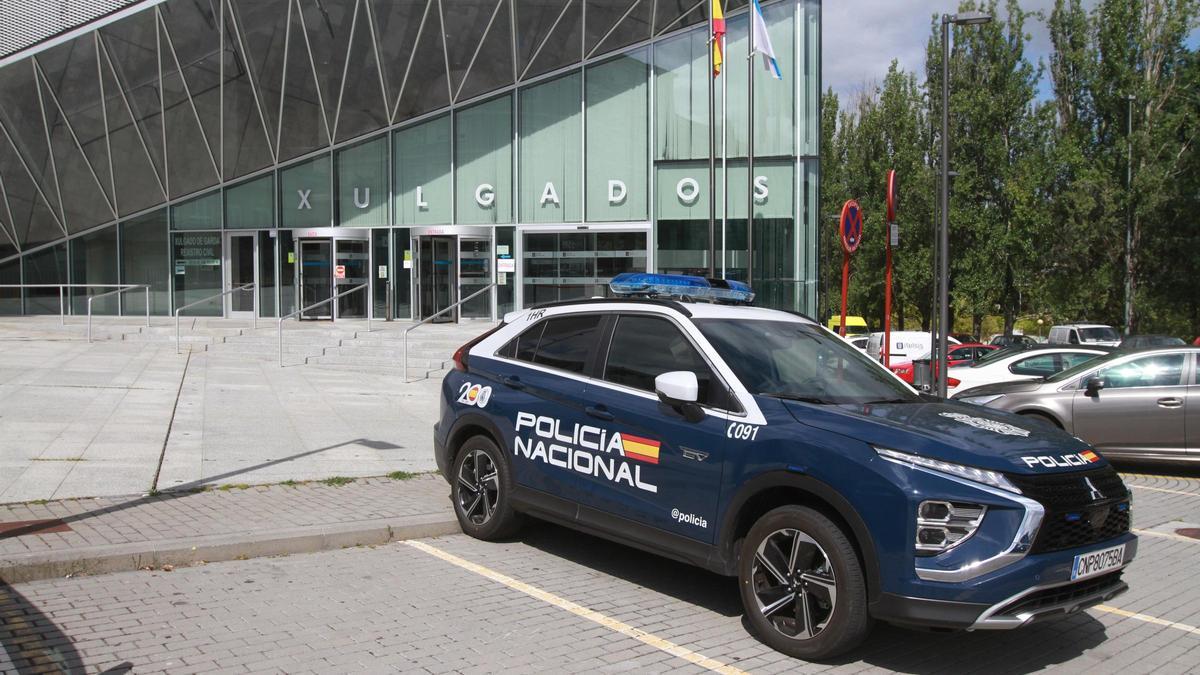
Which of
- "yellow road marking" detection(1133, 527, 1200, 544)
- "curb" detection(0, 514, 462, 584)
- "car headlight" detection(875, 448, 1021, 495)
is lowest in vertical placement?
"yellow road marking" detection(1133, 527, 1200, 544)

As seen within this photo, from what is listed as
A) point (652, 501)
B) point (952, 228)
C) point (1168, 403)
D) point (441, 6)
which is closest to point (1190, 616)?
point (652, 501)

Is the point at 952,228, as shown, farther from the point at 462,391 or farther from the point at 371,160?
the point at 462,391

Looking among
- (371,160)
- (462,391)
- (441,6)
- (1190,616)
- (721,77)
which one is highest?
(441,6)

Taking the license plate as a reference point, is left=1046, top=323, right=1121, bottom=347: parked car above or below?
below

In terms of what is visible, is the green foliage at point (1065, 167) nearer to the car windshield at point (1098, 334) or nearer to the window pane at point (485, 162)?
the car windshield at point (1098, 334)

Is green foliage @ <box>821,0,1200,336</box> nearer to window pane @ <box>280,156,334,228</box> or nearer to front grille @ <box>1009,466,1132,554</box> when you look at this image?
window pane @ <box>280,156,334,228</box>

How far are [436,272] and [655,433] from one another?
23.3 metres

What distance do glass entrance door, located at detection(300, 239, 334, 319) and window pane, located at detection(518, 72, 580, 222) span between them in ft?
20.1

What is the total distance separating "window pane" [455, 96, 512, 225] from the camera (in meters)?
28.2

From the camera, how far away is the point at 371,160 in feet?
95.1

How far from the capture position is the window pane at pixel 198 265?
30.0m

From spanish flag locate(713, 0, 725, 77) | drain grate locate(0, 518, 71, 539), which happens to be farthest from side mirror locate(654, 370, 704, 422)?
spanish flag locate(713, 0, 725, 77)

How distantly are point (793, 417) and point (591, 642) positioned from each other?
1.61 m

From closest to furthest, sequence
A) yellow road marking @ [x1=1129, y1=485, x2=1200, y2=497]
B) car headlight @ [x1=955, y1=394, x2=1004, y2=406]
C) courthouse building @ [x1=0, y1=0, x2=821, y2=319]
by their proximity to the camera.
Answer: yellow road marking @ [x1=1129, y1=485, x2=1200, y2=497] → car headlight @ [x1=955, y1=394, x2=1004, y2=406] → courthouse building @ [x1=0, y1=0, x2=821, y2=319]
